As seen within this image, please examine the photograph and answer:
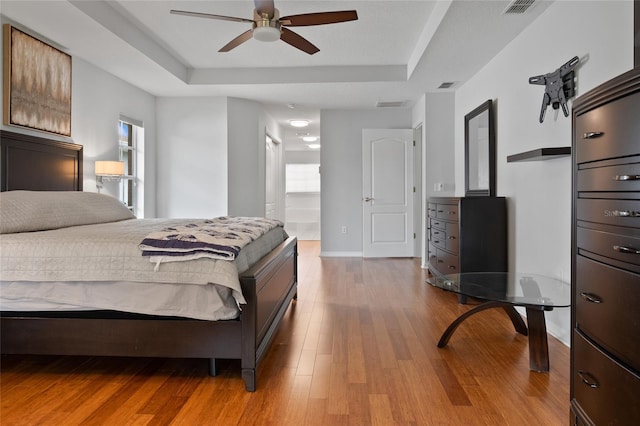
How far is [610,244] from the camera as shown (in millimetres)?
1316

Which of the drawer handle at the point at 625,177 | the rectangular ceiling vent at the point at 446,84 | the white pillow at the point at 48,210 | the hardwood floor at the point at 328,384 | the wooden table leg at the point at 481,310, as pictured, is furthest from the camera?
the rectangular ceiling vent at the point at 446,84

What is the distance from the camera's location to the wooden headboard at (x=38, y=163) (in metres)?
3.25

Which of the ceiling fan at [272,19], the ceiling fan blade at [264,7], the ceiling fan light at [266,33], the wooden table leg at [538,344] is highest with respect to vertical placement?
the ceiling fan blade at [264,7]

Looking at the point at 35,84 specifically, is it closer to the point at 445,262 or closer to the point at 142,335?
the point at 142,335

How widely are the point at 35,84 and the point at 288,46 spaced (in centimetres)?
237

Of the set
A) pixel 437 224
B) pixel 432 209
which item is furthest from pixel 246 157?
pixel 437 224

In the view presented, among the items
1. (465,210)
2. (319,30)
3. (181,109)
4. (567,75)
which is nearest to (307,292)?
(465,210)

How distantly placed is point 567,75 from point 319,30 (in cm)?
225

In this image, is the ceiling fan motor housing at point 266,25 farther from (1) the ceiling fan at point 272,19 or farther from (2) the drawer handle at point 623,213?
(2) the drawer handle at point 623,213

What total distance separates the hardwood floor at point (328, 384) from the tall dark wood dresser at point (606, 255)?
497 millimetres

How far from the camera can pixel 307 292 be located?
4.15m

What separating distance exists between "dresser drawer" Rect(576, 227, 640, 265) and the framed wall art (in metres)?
3.97

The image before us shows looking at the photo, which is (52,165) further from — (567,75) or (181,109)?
(567,75)

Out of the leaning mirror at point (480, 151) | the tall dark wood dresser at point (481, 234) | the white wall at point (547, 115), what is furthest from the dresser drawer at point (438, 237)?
the white wall at point (547, 115)
